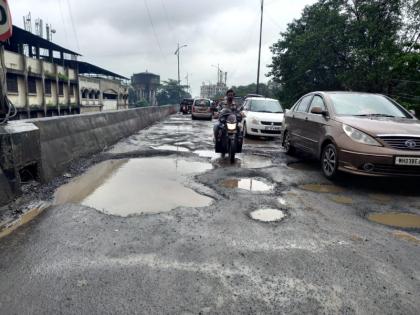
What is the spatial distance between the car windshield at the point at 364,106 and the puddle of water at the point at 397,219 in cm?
254

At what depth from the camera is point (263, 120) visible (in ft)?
40.3

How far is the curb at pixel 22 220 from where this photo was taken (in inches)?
142

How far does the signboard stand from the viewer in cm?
432

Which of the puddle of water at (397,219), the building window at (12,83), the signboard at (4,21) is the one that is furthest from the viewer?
the building window at (12,83)

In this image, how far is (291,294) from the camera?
2.51 meters

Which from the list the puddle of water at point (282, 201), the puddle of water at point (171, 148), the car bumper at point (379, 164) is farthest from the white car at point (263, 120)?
the puddle of water at point (282, 201)

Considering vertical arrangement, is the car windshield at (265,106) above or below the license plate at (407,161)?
above

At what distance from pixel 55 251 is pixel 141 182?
2.75 meters

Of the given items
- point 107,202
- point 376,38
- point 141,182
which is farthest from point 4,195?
point 376,38

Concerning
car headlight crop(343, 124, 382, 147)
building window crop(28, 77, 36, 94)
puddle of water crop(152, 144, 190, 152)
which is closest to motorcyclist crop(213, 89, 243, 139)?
puddle of water crop(152, 144, 190, 152)

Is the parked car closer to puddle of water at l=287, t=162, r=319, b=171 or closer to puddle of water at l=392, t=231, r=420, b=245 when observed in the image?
puddle of water at l=287, t=162, r=319, b=171

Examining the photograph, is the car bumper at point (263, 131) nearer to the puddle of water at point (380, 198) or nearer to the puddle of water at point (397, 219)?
the puddle of water at point (380, 198)

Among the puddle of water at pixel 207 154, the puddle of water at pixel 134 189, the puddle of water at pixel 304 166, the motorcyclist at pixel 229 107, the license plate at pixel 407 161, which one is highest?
the motorcyclist at pixel 229 107

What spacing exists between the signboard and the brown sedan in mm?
5423
